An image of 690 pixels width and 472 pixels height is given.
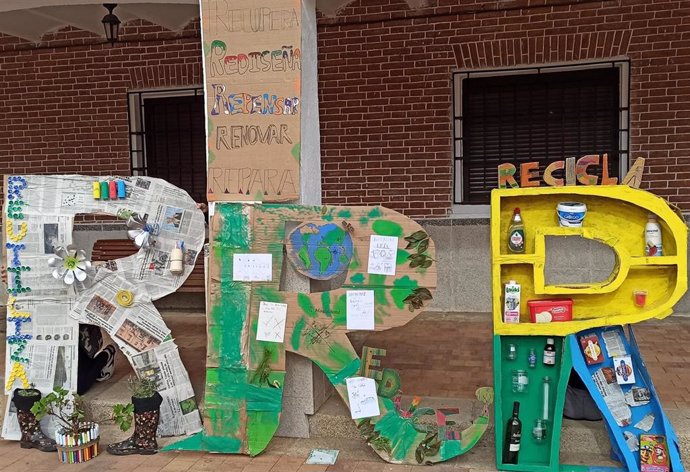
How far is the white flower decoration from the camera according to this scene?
149 inches

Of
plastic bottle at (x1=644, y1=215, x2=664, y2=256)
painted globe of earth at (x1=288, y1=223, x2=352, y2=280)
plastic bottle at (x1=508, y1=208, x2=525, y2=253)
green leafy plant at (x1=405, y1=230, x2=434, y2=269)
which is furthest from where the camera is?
painted globe of earth at (x1=288, y1=223, x2=352, y2=280)

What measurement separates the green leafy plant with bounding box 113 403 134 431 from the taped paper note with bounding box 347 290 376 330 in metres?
1.47

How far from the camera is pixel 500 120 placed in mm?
6734

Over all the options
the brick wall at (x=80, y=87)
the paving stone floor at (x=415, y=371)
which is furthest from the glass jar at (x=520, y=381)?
the brick wall at (x=80, y=87)

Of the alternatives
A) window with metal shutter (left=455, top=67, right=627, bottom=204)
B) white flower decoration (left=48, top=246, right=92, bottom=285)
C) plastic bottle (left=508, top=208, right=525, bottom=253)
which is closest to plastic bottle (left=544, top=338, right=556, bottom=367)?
plastic bottle (left=508, top=208, right=525, bottom=253)

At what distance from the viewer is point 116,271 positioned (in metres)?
3.84

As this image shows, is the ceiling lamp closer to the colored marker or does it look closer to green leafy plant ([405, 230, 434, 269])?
the colored marker

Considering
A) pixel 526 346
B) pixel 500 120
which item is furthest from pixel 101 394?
pixel 500 120

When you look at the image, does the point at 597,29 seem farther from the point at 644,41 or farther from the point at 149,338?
the point at 149,338

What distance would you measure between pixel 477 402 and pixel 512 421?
0.65 meters

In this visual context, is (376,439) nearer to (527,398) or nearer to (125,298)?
(527,398)

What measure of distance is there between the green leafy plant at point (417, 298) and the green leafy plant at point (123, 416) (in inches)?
71.6

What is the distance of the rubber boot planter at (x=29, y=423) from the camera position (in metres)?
3.78

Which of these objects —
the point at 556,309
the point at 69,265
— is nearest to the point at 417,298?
the point at 556,309
